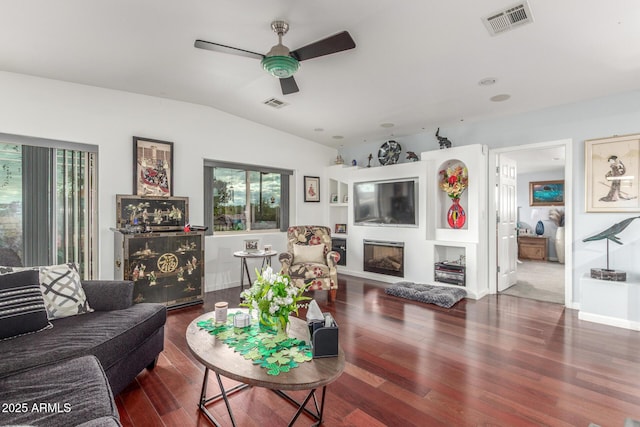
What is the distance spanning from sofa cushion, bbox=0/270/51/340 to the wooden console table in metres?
9.30

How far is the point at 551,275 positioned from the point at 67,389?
7243mm

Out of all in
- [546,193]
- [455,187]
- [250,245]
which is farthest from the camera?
[546,193]

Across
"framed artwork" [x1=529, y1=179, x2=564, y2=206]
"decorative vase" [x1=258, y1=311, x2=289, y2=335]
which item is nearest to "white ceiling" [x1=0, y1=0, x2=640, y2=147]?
"decorative vase" [x1=258, y1=311, x2=289, y2=335]

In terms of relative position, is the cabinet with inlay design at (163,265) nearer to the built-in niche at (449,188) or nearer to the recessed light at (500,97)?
the built-in niche at (449,188)

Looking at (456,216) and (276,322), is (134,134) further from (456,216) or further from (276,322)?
(456,216)

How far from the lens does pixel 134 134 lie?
4059 millimetres

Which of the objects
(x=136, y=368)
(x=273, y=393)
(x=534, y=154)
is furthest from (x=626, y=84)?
(x=136, y=368)

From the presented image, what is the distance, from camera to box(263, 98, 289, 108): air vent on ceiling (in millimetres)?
4203

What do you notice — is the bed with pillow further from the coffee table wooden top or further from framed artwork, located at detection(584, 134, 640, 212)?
framed artwork, located at detection(584, 134, 640, 212)

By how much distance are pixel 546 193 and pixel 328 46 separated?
825 centimetres

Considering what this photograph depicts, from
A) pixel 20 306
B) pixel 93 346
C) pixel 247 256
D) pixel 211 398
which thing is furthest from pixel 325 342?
pixel 247 256

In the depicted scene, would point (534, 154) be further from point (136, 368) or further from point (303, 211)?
point (136, 368)

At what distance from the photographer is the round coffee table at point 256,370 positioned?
1.44 meters

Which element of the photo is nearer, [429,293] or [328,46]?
[328,46]
